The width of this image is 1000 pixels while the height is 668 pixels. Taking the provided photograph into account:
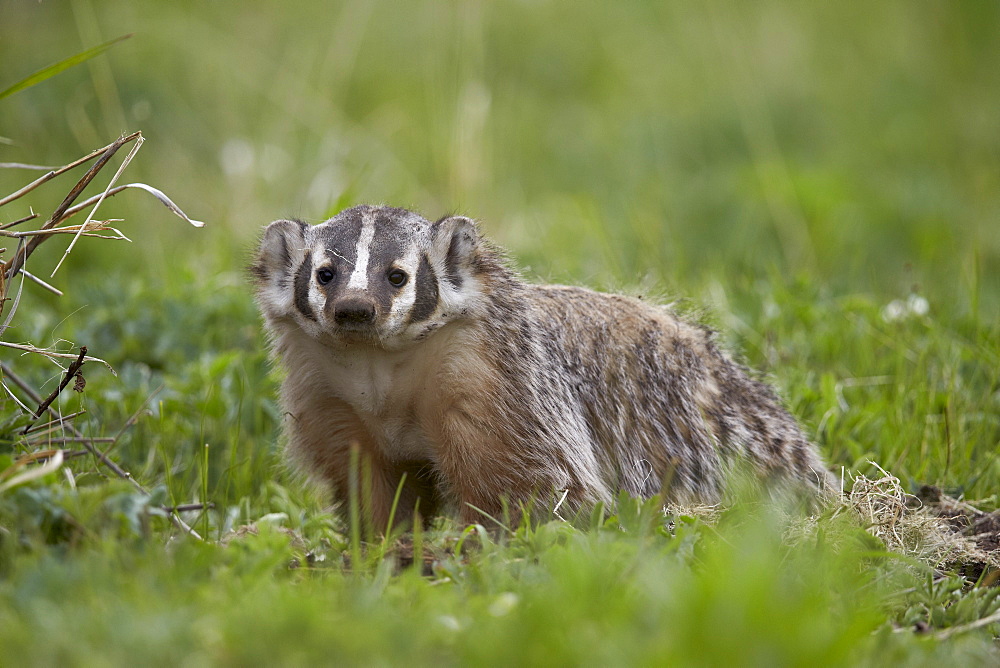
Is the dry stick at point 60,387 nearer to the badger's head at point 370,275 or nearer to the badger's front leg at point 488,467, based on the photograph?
the badger's head at point 370,275

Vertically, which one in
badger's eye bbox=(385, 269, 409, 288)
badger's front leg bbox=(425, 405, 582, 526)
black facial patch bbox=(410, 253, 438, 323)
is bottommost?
badger's front leg bbox=(425, 405, 582, 526)

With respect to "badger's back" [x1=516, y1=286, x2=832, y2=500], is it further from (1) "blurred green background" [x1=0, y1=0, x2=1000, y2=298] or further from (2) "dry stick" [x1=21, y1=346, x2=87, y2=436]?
(2) "dry stick" [x1=21, y1=346, x2=87, y2=436]

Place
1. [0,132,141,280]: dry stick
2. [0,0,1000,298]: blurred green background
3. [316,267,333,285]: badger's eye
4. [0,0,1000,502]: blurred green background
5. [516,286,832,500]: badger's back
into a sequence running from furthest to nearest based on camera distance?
[0,0,1000,298]: blurred green background < [0,0,1000,502]: blurred green background < [516,286,832,500]: badger's back < [316,267,333,285]: badger's eye < [0,132,141,280]: dry stick

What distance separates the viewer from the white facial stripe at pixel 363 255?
3.05m

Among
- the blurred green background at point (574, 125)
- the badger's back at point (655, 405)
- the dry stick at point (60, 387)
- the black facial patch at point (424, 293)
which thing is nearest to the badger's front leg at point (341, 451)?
the black facial patch at point (424, 293)

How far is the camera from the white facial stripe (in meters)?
3.05

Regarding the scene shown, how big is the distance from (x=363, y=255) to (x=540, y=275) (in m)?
2.17

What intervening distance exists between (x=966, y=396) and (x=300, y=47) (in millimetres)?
7026

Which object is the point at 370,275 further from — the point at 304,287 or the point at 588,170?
the point at 588,170

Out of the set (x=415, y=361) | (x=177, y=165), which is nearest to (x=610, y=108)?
(x=177, y=165)

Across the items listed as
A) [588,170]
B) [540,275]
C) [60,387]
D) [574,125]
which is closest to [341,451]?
[60,387]

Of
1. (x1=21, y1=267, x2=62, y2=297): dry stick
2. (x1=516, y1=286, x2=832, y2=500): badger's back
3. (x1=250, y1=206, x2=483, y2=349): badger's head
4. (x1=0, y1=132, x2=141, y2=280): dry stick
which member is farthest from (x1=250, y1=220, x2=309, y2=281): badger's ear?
(x1=516, y1=286, x2=832, y2=500): badger's back

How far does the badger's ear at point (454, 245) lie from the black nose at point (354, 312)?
0.41 meters

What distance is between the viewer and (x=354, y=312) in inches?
116
